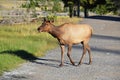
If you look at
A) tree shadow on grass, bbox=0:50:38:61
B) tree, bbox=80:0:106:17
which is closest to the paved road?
tree shadow on grass, bbox=0:50:38:61

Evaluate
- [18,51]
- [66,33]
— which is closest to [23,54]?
[18,51]

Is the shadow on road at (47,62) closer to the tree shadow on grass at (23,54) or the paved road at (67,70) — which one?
the paved road at (67,70)

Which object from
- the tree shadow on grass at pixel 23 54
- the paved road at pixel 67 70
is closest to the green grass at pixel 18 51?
the tree shadow on grass at pixel 23 54

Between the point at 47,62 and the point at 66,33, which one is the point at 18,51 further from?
the point at 66,33

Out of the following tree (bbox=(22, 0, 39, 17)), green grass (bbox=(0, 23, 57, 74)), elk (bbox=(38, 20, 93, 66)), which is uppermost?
elk (bbox=(38, 20, 93, 66))

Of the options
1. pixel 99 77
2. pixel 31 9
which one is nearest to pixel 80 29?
pixel 99 77

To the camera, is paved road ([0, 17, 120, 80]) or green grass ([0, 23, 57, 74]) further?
green grass ([0, 23, 57, 74])

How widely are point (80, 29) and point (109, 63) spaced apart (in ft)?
5.56

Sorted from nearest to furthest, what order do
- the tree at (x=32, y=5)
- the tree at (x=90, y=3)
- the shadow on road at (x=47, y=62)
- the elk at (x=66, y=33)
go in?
the elk at (x=66, y=33)
the shadow on road at (x=47, y=62)
the tree at (x=32, y=5)
the tree at (x=90, y=3)

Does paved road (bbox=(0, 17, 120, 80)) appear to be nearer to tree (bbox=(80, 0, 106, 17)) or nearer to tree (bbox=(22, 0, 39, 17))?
tree (bbox=(22, 0, 39, 17))

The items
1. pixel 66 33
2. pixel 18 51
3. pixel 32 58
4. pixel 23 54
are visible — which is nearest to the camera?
pixel 66 33

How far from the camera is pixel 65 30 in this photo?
14375 mm

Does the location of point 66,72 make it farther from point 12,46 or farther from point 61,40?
point 12,46

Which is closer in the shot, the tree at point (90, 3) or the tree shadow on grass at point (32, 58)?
the tree shadow on grass at point (32, 58)
